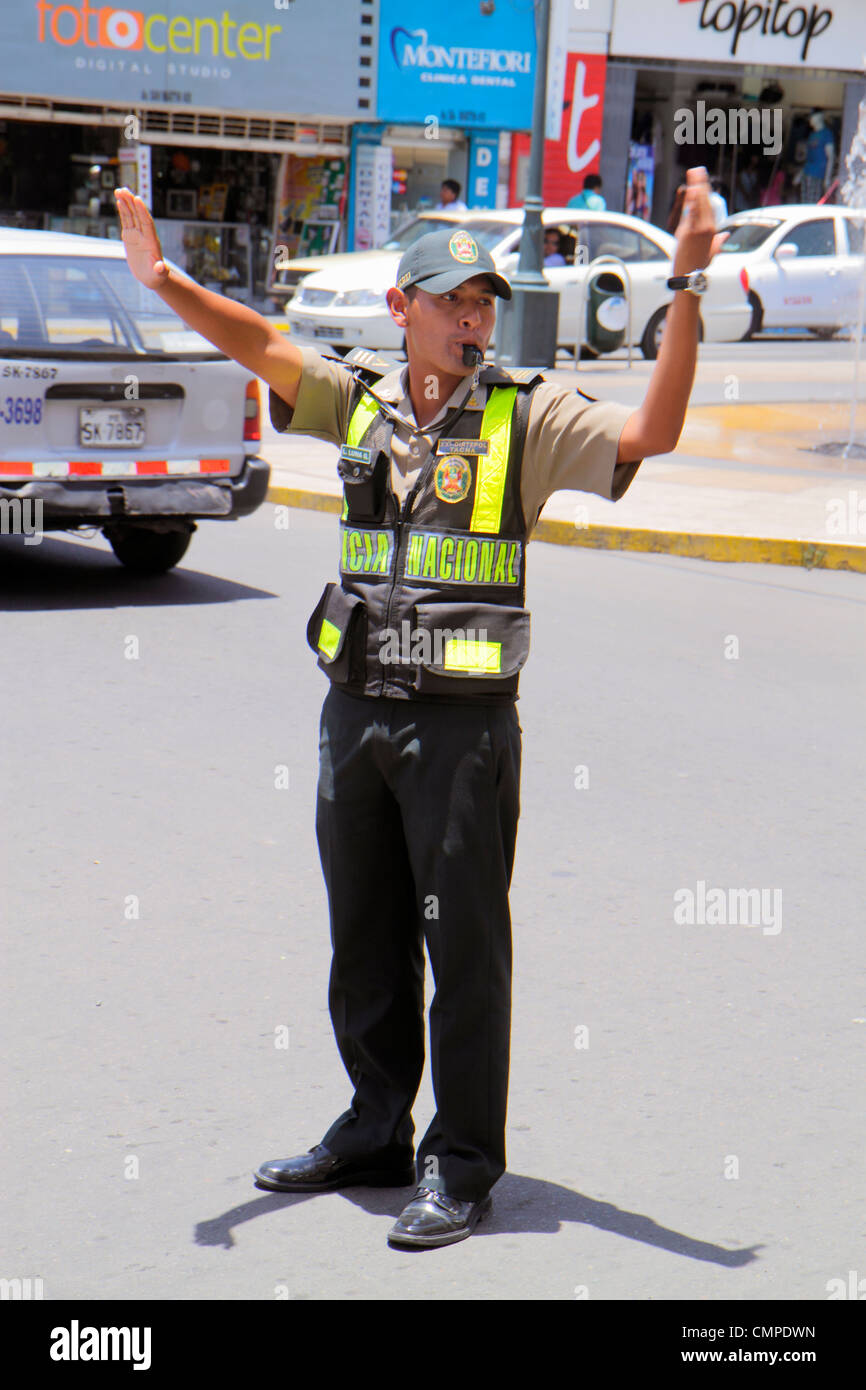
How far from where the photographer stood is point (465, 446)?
126 inches

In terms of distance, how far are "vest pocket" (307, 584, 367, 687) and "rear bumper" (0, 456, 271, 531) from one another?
5016mm

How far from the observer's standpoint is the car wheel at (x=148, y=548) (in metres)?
9.16

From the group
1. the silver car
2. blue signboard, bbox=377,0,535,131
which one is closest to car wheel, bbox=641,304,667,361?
blue signboard, bbox=377,0,535,131

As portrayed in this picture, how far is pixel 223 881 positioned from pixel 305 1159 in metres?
1.63

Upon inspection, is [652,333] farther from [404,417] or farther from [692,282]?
[692,282]

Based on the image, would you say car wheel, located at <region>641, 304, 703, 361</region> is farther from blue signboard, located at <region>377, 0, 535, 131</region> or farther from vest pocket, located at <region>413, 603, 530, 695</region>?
vest pocket, located at <region>413, 603, 530, 695</region>

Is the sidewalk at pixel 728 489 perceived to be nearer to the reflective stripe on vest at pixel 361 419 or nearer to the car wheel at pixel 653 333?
the car wheel at pixel 653 333

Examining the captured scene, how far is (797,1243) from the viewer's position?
3242 mm

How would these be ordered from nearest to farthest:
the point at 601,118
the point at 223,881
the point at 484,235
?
the point at 223,881, the point at 484,235, the point at 601,118

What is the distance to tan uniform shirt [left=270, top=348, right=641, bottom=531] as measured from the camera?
3123 millimetres

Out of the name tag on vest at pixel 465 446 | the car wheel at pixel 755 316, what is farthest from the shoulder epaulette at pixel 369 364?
the car wheel at pixel 755 316

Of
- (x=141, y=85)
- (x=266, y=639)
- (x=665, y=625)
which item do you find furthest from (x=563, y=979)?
(x=141, y=85)

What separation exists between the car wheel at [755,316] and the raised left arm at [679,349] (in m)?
19.7

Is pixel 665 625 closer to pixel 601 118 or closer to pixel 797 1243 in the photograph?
pixel 797 1243
